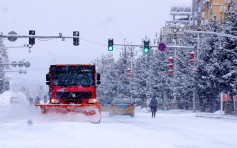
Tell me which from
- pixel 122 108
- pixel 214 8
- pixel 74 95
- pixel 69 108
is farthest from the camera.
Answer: pixel 214 8

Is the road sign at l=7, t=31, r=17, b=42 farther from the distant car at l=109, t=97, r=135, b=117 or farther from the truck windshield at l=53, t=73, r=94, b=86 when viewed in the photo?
the distant car at l=109, t=97, r=135, b=117

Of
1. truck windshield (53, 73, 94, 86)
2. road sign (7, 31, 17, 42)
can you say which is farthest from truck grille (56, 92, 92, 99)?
road sign (7, 31, 17, 42)

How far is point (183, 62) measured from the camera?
2019 inches

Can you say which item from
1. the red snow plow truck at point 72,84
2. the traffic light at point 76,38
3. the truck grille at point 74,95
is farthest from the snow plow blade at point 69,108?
the traffic light at point 76,38

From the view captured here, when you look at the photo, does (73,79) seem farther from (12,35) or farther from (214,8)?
(214,8)

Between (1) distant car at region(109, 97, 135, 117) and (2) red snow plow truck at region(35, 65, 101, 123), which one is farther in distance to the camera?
(1) distant car at region(109, 97, 135, 117)

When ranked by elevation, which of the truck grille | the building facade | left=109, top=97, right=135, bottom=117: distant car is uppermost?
the building facade

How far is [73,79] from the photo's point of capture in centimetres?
2402

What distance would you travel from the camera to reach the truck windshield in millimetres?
23953

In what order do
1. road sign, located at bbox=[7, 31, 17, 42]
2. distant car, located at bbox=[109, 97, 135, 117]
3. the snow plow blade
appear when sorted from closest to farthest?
Result: the snow plow blade → road sign, located at bbox=[7, 31, 17, 42] → distant car, located at bbox=[109, 97, 135, 117]

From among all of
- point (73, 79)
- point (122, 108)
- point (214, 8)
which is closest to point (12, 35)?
point (73, 79)

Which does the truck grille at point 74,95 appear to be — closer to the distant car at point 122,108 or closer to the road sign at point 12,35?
the road sign at point 12,35

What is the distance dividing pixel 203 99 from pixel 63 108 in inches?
1229

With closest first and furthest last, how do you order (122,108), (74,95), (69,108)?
(69,108) → (74,95) → (122,108)
